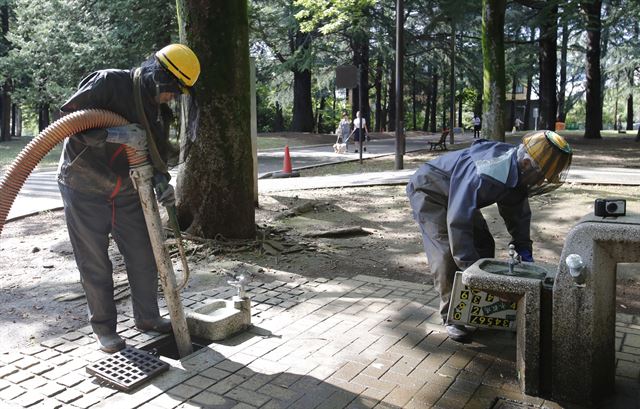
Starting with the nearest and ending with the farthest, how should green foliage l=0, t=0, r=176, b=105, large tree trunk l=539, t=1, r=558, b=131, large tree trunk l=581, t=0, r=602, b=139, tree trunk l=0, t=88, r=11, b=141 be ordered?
green foliage l=0, t=0, r=176, b=105 → large tree trunk l=581, t=0, r=602, b=139 → large tree trunk l=539, t=1, r=558, b=131 → tree trunk l=0, t=88, r=11, b=141

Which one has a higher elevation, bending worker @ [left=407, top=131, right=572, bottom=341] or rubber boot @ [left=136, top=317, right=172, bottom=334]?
bending worker @ [left=407, top=131, right=572, bottom=341]

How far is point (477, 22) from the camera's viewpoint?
87.5 ft

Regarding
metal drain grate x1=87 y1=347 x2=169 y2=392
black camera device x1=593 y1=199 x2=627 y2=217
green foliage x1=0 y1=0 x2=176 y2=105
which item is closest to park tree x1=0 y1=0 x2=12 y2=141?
green foliage x1=0 y1=0 x2=176 y2=105

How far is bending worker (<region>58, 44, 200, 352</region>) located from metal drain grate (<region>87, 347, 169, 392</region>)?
19cm

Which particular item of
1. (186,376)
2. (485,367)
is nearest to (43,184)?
(186,376)

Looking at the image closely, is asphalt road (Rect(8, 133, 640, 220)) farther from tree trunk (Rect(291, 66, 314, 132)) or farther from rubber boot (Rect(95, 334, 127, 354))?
tree trunk (Rect(291, 66, 314, 132))

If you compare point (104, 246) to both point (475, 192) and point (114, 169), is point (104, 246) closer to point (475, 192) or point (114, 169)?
point (114, 169)

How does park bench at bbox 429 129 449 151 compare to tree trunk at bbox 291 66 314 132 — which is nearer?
park bench at bbox 429 129 449 151

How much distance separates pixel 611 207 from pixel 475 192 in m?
0.73

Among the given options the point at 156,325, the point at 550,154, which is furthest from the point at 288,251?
the point at 550,154

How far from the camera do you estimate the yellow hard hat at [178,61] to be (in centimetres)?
345

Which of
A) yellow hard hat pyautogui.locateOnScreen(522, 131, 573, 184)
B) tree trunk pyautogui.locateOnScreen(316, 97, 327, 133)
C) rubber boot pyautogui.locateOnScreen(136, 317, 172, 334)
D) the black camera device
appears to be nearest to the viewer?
the black camera device

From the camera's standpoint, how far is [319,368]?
11.6ft

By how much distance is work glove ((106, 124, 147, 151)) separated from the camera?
3418 mm
